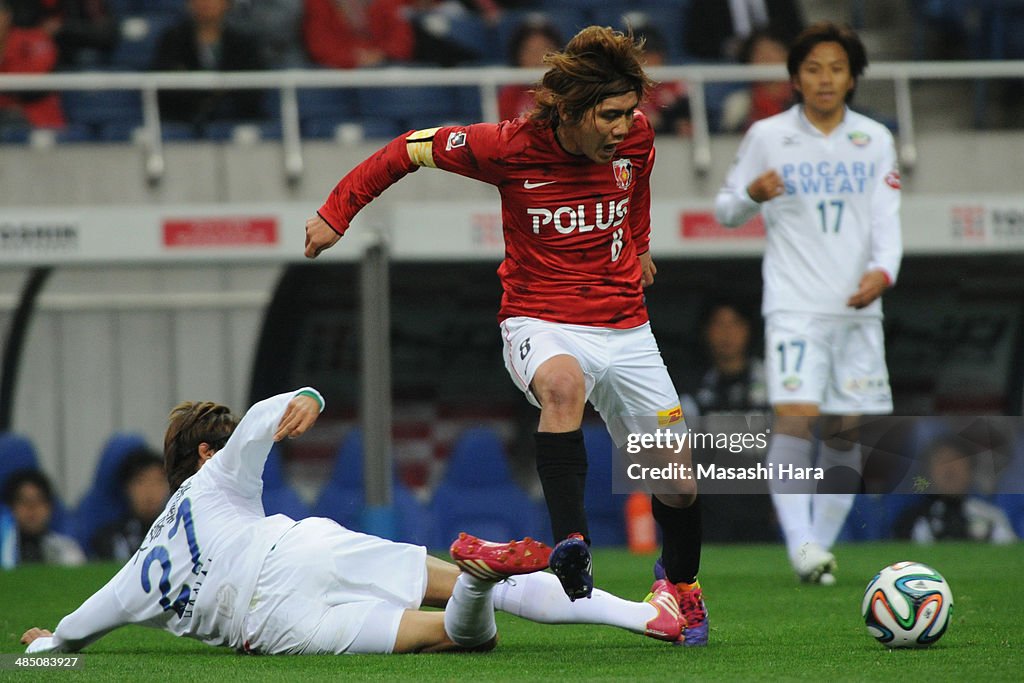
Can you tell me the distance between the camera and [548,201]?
4977 mm

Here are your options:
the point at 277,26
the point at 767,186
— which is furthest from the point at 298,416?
the point at 277,26

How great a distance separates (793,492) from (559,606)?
8.51 ft

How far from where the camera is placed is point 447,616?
4738 mm

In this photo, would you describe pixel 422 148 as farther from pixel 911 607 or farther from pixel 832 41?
pixel 832 41

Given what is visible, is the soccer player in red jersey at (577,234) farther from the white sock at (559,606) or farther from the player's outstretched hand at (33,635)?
the player's outstretched hand at (33,635)

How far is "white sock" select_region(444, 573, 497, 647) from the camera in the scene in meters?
4.54

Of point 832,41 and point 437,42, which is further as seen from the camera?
point 437,42

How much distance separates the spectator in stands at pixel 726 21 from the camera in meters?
12.0

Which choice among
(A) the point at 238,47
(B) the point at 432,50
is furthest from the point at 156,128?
(B) the point at 432,50

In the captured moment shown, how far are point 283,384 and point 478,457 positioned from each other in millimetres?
1441

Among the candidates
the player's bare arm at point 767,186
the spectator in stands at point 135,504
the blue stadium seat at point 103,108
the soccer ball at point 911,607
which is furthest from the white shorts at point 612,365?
the blue stadium seat at point 103,108

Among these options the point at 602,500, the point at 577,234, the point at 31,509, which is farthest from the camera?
the point at 602,500

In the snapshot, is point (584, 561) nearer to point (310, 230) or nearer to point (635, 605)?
point (635, 605)

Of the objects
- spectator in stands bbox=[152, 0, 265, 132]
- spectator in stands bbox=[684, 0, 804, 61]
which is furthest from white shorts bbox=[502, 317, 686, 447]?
spectator in stands bbox=[684, 0, 804, 61]
